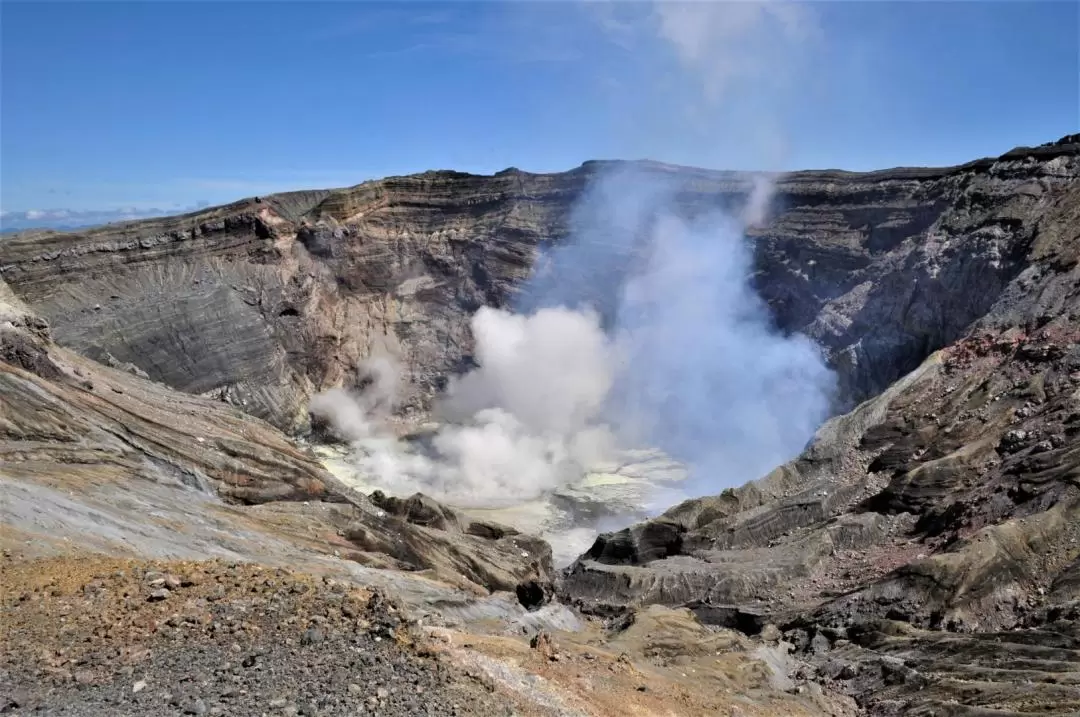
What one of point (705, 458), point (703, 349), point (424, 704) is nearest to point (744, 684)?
point (424, 704)

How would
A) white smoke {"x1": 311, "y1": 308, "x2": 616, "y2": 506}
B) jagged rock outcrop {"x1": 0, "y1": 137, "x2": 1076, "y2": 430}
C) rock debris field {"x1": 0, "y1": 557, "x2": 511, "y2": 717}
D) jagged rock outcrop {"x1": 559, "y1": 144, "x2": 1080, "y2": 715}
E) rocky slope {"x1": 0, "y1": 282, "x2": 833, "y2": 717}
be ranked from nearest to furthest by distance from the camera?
1. rock debris field {"x1": 0, "y1": 557, "x2": 511, "y2": 717}
2. rocky slope {"x1": 0, "y1": 282, "x2": 833, "y2": 717}
3. jagged rock outcrop {"x1": 559, "y1": 144, "x2": 1080, "y2": 715}
4. jagged rock outcrop {"x1": 0, "y1": 137, "x2": 1076, "y2": 430}
5. white smoke {"x1": 311, "y1": 308, "x2": 616, "y2": 506}

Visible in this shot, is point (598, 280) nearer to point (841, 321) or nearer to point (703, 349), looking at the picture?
point (703, 349)

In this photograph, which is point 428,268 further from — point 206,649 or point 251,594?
point 206,649

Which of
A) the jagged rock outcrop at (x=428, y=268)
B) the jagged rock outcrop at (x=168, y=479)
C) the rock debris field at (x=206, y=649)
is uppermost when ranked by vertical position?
the jagged rock outcrop at (x=428, y=268)

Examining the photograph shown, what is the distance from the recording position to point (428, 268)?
5034 cm

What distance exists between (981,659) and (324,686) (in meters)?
12.6

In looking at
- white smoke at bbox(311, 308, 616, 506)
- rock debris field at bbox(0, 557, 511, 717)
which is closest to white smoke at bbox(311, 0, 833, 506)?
white smoke at bbox(311, 308, 616, 506)

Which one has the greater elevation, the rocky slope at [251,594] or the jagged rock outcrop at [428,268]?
the jagged rock outcrop at [428,268]

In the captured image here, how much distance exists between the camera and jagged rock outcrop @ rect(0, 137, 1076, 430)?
33938 millimetres

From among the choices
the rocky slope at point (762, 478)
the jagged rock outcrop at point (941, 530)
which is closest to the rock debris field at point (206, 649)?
the rocky slope at point (762, 478)

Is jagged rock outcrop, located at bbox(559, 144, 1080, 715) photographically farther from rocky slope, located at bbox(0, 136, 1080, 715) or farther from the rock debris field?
the rock debris field

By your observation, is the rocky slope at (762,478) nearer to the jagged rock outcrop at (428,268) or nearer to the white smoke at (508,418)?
the jagged rock outcrop at (428,268)

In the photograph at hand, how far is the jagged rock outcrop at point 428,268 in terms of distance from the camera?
3394 cm

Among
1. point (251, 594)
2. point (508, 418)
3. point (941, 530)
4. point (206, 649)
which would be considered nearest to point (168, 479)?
point (251, 594)
